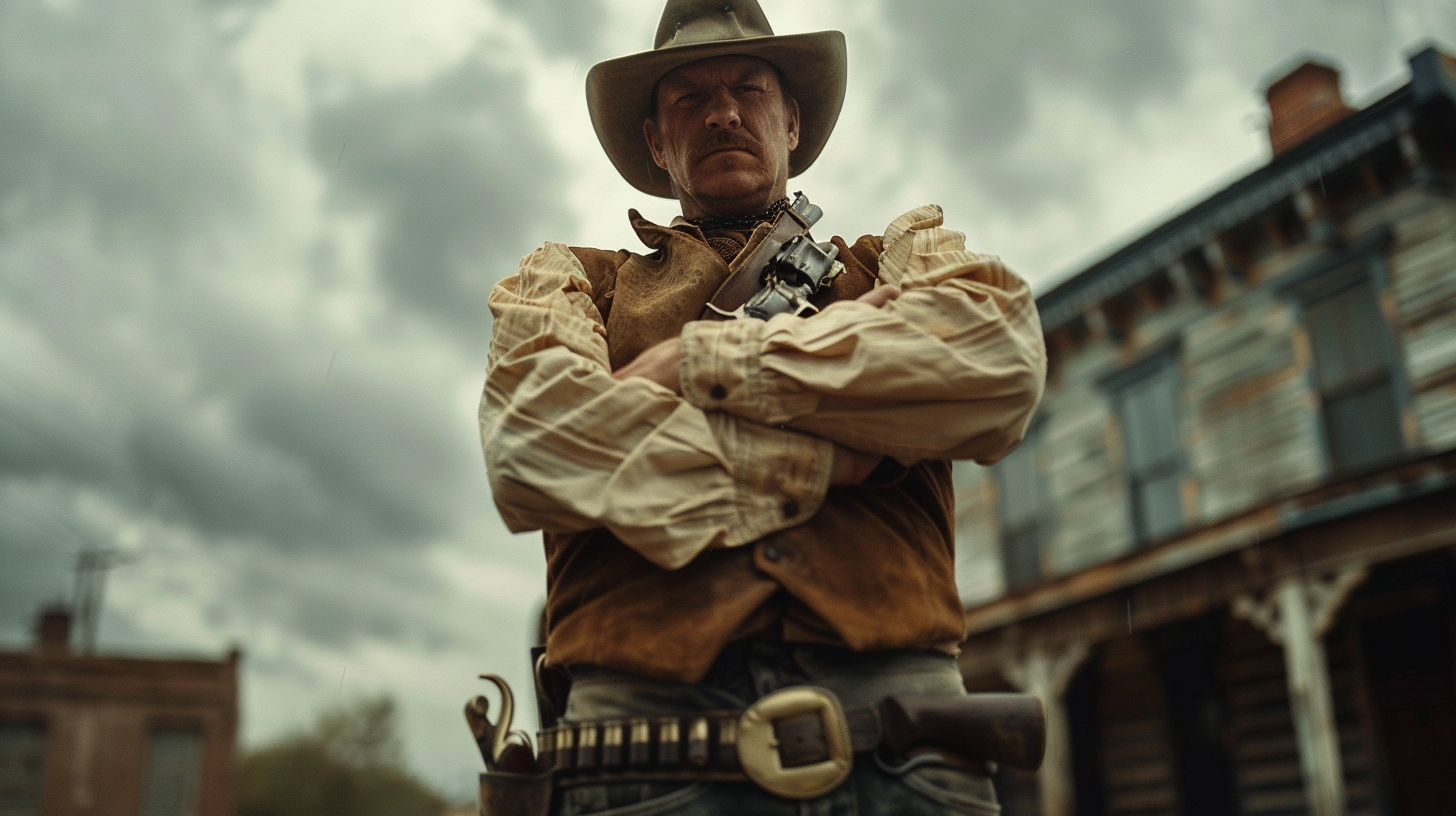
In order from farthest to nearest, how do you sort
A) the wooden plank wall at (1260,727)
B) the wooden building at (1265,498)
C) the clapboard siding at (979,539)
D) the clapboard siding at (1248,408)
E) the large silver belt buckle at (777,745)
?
the clapboard siding at (979,539) < the clapboard siding at (1248,408) < the wooden plank wall at (1260,727) < the wooden building at (1265,498) < the large silver belt buckle at (777,745)

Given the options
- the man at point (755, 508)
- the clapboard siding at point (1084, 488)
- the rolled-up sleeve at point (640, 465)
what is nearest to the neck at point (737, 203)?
the man at point (755, 508)

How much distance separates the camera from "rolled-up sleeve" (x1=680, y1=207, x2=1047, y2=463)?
1.92 m

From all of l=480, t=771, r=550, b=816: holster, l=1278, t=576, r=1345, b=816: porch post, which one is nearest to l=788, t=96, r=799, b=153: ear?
l=480, t=771, r=550, b=816: holster

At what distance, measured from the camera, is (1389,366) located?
35.9 ft

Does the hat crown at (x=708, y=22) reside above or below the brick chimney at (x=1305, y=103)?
below

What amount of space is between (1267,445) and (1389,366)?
5.12 feet

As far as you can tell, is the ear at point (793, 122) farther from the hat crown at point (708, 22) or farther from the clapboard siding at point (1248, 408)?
the clapboard siding at point (1248, 408)

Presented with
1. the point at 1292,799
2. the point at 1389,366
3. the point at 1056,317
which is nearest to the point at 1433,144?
the point at 1389,366

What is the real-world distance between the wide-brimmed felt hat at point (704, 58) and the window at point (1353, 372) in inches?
390

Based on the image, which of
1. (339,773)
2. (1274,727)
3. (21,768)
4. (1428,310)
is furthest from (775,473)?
(339,773)

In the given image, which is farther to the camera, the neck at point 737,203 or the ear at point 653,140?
the ear at point 653,140

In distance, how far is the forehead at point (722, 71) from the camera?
253 centimetres

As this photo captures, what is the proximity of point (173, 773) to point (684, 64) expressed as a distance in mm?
34508

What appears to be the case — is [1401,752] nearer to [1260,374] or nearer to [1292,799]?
[1292,799]
